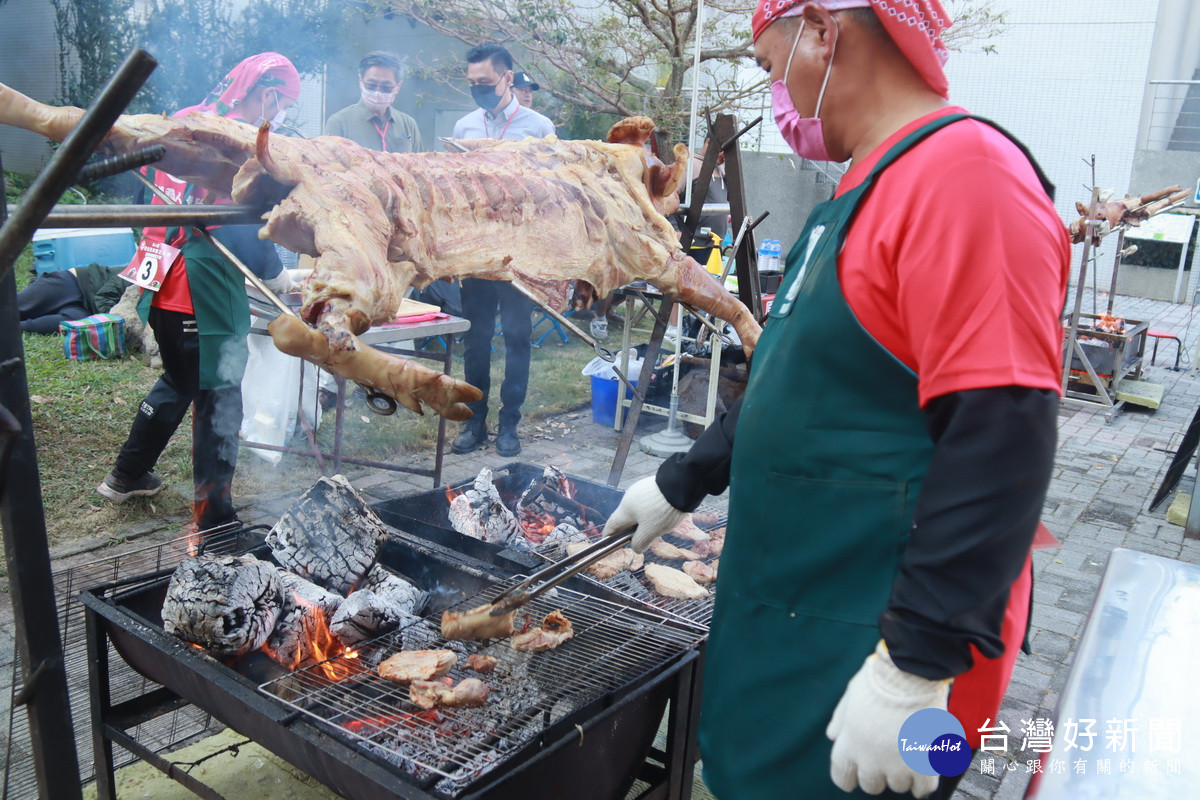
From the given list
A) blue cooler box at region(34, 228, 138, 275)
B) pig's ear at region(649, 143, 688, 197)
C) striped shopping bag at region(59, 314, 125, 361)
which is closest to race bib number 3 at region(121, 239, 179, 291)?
pig's ear at region(649, 143, 688, 197)

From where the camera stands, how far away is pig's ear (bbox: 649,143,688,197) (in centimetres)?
392

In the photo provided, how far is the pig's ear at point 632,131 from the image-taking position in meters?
3.93

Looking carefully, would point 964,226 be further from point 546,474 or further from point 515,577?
point 546,474

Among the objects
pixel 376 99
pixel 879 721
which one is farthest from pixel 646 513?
pixel 376 99

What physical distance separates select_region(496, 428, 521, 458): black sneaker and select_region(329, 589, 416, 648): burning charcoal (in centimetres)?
372

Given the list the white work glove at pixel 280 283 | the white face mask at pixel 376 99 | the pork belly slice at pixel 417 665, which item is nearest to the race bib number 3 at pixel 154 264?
the white work glove at pixel 280 283

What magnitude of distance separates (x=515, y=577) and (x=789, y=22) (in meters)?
1.93

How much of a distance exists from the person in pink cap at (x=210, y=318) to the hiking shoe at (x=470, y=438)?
2.12 m

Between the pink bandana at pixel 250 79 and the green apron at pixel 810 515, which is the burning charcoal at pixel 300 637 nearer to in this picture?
the green apron at pixel 810 515

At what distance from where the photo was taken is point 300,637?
2711 mm

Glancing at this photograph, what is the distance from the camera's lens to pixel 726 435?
210 cm

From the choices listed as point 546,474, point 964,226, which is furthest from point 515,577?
point 964,226

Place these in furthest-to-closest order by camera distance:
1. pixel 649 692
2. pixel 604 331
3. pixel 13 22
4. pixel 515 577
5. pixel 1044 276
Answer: pixel 13 22 < pixel 604 331 < pixel 515 577 < pixel 649 692 < pixel 1044 276

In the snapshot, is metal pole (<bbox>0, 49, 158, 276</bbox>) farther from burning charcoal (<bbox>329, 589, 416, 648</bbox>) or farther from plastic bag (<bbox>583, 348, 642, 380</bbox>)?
plastic bag (<bbox>583, 348, 642, 380</bbox>)
